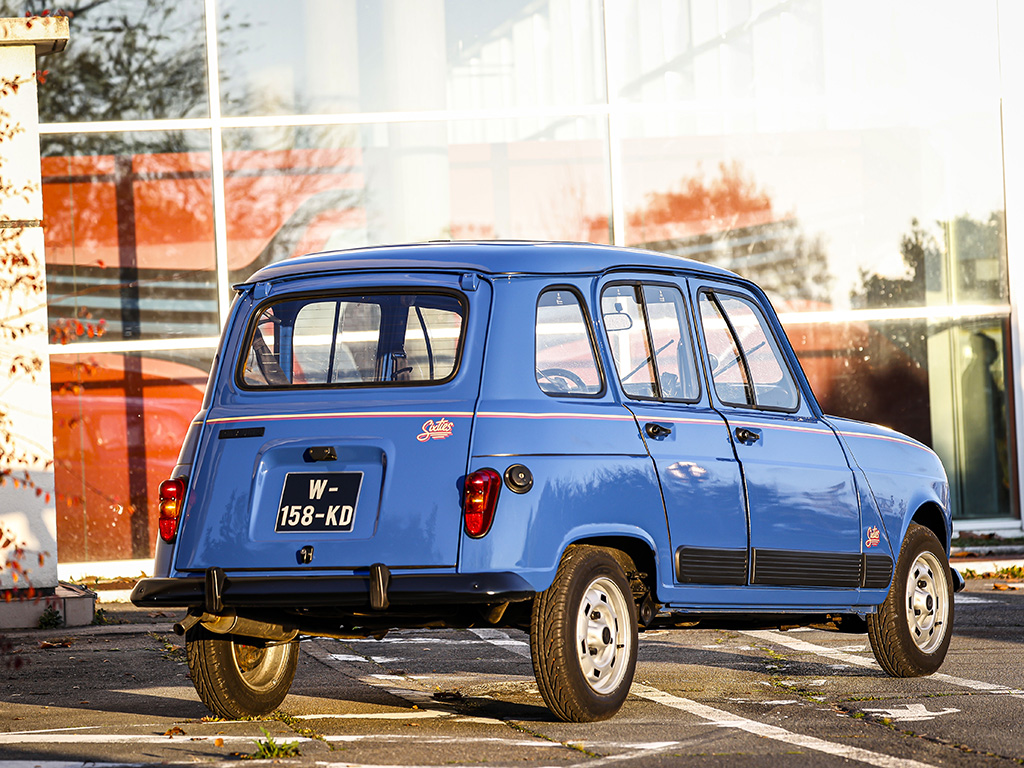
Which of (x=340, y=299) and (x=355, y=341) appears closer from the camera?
(x=355, y=341)

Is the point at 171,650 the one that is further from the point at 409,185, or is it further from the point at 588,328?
the point at 409,185

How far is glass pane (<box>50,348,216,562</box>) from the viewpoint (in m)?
15.0

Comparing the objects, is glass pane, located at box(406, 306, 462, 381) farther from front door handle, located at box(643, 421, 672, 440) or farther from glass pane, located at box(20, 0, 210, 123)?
glass pane, located at box(20, 0, 210, 123)

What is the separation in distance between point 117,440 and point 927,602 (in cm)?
906

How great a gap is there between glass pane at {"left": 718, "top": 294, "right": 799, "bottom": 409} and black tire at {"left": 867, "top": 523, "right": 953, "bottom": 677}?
1.19 metres

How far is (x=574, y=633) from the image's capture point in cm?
635

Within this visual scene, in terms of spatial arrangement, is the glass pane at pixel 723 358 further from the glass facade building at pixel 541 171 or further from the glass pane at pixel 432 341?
the glass facade building at pixel 541 171

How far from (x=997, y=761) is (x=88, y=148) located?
12.0 meters

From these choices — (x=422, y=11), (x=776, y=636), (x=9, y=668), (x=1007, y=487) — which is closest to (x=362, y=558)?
(x=9, y=668)

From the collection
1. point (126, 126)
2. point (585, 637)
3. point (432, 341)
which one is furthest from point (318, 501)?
point (126, 126)

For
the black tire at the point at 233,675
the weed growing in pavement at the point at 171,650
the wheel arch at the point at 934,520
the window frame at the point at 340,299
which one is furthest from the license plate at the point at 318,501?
the wheel arch at the point at 934,520

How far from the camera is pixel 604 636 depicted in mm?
6605

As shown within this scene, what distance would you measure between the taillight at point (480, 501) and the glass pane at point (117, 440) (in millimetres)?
9401

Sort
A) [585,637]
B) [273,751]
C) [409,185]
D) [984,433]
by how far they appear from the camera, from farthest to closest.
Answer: [984,433] < [409,185] < [585,637] < [273,751]
